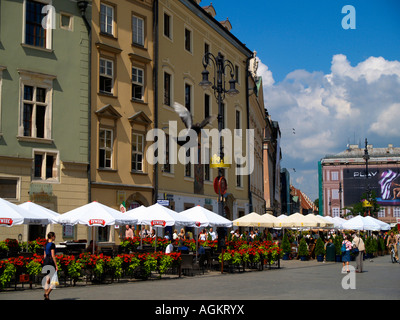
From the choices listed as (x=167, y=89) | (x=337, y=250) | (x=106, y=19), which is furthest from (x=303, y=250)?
(x=106, y=19)

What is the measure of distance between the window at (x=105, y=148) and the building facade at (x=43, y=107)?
1340 mm

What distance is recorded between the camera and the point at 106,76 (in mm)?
31656

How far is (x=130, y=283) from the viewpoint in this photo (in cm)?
1906

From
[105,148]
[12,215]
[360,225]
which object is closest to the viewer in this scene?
[12,215]

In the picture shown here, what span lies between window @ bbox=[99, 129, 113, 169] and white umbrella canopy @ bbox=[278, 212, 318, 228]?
11.7 m

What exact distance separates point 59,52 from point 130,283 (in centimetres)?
1462

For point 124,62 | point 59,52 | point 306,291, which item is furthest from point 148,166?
point 306,291

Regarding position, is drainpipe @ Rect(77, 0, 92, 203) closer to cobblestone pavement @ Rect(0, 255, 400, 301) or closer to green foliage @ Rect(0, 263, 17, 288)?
cobblestone pavement @ Rect(0, 255, 400, 301)

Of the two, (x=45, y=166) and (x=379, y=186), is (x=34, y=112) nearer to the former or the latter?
(x=45, y=166)

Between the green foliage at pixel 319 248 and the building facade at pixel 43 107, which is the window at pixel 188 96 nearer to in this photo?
the building facade at pixel 43 107

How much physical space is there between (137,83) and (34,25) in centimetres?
720

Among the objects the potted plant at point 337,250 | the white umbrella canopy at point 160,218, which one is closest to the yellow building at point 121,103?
the white umbrella canopy at point 160,218

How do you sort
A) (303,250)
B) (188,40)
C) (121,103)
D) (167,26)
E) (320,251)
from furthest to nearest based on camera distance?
(188,40), (167,26), (303,250), (320,251), (121,103)
